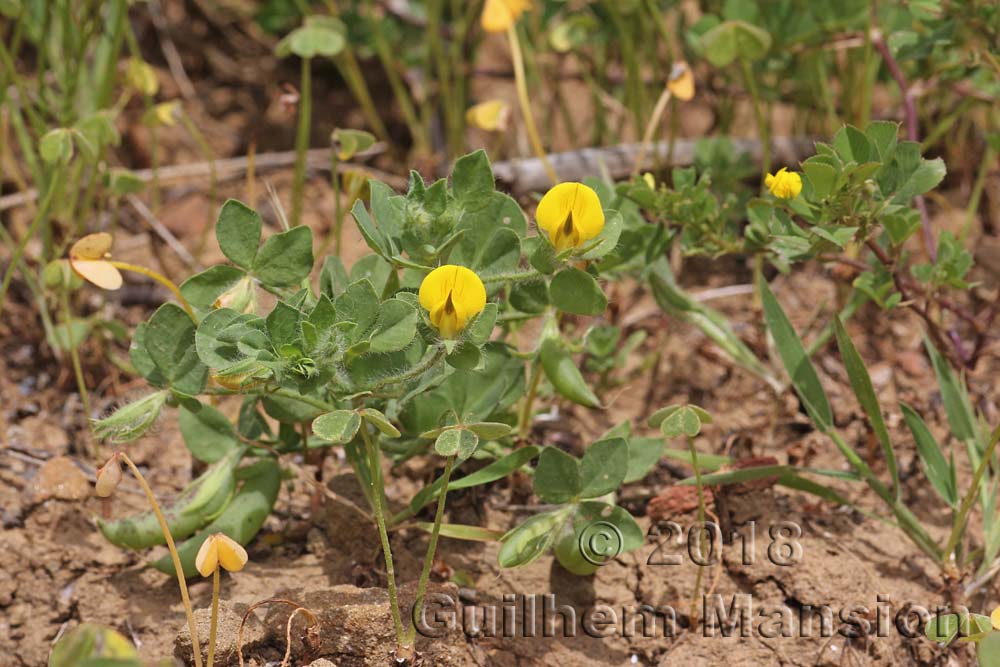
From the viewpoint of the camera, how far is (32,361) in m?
2.69

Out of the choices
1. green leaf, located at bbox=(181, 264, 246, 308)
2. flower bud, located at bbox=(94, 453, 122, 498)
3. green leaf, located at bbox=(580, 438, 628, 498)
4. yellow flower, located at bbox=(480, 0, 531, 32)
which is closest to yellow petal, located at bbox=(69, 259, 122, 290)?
green leaf, located at bbox=(181, 264, 246, 308)

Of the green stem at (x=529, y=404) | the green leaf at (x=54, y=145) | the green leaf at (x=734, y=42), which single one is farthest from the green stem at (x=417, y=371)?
the green leaf at (x=734, y=42)

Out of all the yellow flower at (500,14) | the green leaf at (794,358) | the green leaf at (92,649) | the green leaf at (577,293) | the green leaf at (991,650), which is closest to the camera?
the green leaf at (92,649)

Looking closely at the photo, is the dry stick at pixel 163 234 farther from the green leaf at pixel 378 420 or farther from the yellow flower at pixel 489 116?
the green leaf at pixel 378 420

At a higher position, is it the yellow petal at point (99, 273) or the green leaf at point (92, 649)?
the yellow petal at point (99, 273)

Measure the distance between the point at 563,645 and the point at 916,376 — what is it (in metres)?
1.30

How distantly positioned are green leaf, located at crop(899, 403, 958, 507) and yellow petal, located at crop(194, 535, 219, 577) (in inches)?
53.5

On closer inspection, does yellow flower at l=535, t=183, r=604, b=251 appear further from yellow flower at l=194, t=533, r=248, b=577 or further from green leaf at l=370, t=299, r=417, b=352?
yellow flower at l=194, t=533, r=248, b=577

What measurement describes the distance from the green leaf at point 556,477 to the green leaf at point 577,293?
27cm

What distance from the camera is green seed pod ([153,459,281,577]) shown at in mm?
1996

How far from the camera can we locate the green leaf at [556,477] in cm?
193

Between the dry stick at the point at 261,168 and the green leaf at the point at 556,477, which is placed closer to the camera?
the green leaf at the point at 556,477

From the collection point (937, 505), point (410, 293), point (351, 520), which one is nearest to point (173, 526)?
point (351, 520)

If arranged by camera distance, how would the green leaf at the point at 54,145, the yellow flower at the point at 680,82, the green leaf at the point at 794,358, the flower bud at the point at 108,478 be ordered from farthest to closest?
1. the yellow flower at the point at 680,82
2. the green leaf at the point at 54,145
3. the green leaf at the point at 794,358
4. the flower bud at the point at 108,478
